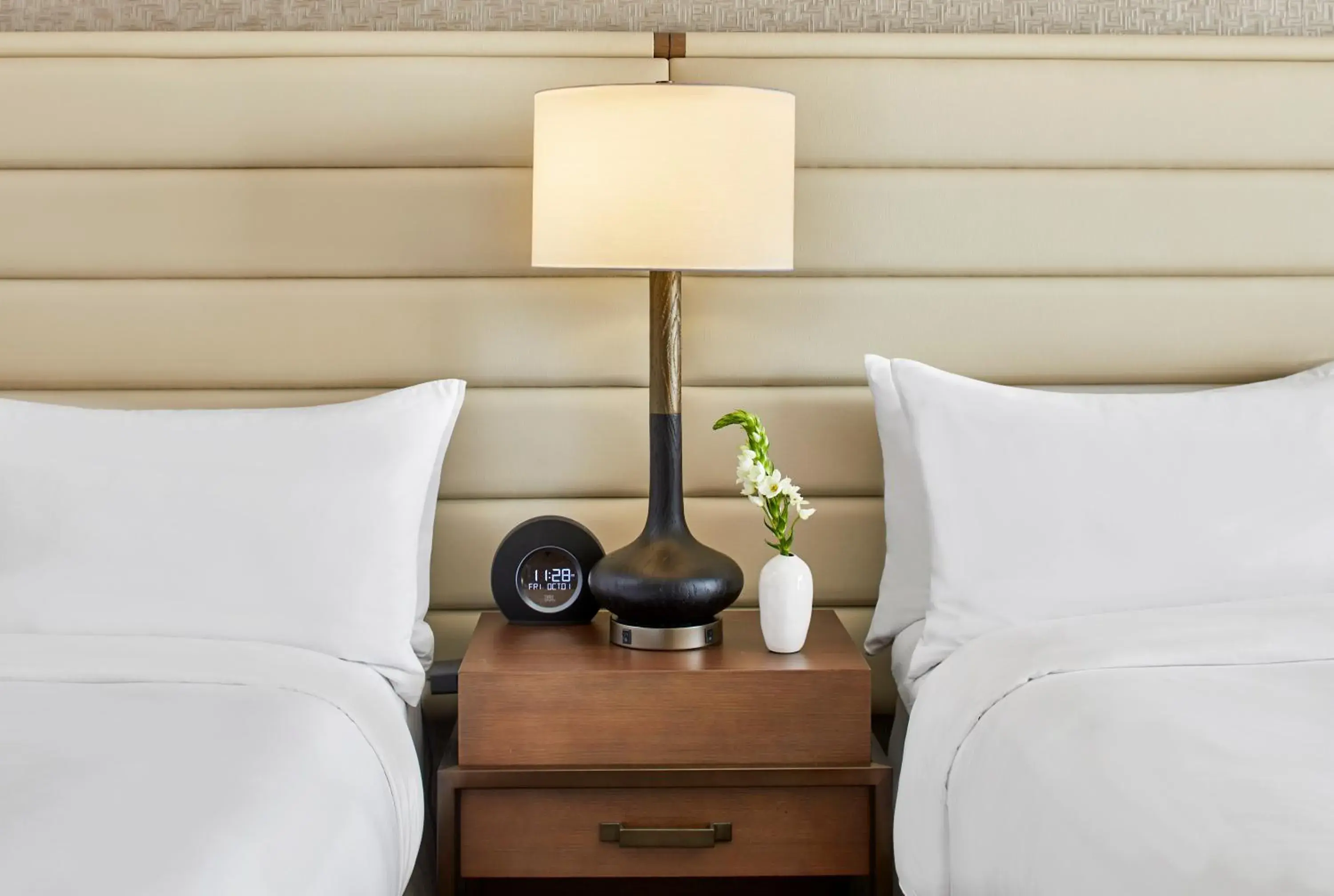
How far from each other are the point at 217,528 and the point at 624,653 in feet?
2.06

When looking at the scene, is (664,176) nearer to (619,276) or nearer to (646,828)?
(619,276)

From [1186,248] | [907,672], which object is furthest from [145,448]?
[1186,248]

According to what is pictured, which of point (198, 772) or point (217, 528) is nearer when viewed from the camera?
point (198, 772)

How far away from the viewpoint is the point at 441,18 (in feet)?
7.09

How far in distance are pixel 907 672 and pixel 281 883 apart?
104 centimetres

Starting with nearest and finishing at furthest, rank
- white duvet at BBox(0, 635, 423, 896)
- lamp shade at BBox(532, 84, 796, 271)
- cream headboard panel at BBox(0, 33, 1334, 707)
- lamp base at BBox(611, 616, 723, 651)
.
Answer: white duvet at BBox(0, 635, 423, 896) < lamp shade at BBox(532, 84, 796, 271) < lamp base at BBox(611, 616, 723, 651) < cream headboard panel at BBox(0, 33, 1334, 707)

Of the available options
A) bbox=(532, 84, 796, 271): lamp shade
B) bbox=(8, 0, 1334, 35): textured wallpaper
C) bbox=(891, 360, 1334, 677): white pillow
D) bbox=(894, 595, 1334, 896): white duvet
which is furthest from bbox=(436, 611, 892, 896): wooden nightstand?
bbox=(8, 0, 1334, 35): textured wallpaper

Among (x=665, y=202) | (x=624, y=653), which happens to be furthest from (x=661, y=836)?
(x=665, y=202)

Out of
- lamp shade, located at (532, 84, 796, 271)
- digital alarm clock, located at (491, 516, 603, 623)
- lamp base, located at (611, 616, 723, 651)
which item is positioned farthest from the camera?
digital alarm clock, located at (491, 516, 603, 623)

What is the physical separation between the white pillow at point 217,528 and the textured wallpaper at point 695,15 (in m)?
0.74

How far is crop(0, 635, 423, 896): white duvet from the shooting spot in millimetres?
1077

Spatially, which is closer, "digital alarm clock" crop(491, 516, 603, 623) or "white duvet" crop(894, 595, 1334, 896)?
"white duvet" crop(894, 595, 1334, 896)

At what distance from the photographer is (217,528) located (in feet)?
5.84

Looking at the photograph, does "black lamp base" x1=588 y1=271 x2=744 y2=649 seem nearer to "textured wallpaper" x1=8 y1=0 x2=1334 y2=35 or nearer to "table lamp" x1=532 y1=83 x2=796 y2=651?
"table lamp" x1=532 y1=83 x2=796 y2=651
